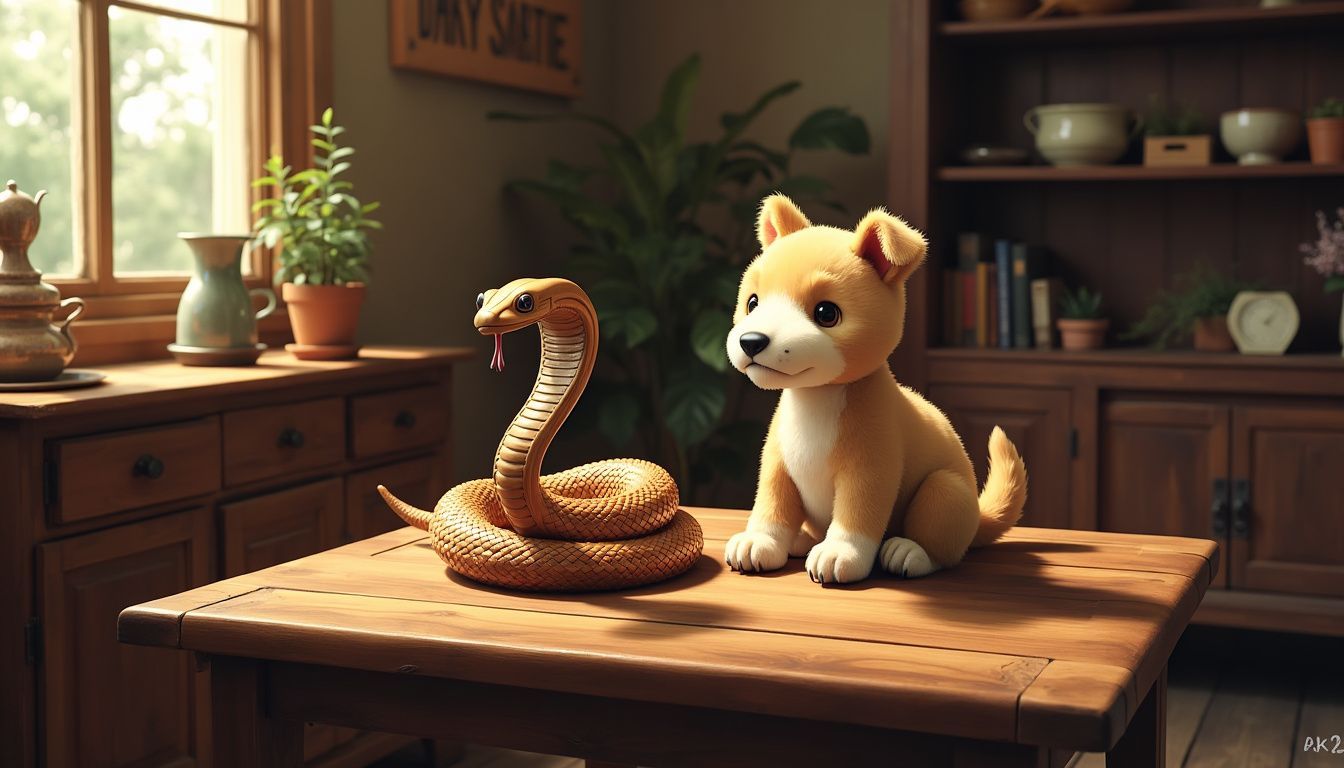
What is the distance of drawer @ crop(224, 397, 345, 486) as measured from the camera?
2242 millimetres

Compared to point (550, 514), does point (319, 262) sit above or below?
above

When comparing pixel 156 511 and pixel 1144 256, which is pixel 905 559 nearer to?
pixel 156 511

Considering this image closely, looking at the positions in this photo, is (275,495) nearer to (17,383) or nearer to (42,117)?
(17,383)

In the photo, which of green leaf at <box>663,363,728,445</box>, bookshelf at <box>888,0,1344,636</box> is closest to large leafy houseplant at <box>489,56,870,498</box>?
green leaf at <box>663,363,728,445</box>

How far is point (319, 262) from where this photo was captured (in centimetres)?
263

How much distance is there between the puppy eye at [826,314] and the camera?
4.27 ft

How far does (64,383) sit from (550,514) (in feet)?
3.60

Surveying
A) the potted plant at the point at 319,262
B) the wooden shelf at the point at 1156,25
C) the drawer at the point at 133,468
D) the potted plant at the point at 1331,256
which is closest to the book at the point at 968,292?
the wooden shelf at the point at 1156,25

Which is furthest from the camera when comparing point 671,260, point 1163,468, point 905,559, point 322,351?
point 671,260

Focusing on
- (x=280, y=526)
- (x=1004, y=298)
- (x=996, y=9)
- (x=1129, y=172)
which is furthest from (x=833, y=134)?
(x=280, y=526)

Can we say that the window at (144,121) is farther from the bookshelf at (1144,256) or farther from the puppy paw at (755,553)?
the puppy paw at (755,553)

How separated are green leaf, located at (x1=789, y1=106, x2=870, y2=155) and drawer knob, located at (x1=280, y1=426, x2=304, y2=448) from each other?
168 cm

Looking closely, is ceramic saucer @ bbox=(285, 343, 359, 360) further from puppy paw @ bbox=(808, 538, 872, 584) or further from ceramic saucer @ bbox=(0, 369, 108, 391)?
puppy paw @ bbox=(808, 538, 872, 584)

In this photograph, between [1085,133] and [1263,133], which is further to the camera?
[1085,133]
